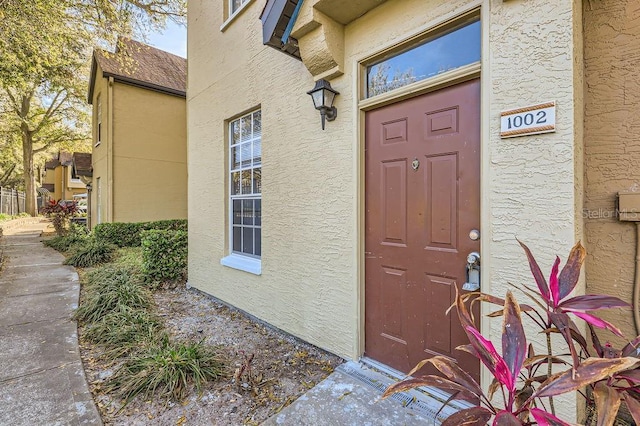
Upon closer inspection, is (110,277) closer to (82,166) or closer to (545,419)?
(545,419)

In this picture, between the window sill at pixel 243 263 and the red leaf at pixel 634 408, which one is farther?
the window sill at pixel 243 263

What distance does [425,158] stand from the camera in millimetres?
2561

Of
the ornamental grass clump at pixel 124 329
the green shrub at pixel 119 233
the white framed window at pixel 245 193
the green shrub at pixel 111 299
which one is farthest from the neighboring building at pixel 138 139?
the white framed window at pixel 245 193

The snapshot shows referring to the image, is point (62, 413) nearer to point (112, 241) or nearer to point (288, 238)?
point (288, 238)

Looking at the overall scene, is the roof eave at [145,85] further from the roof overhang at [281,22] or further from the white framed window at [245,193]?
the roof overhang at [281,22]

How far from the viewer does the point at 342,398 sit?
251 centimetres

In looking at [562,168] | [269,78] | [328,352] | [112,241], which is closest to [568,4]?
[562,168]

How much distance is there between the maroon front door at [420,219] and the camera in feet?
7.75

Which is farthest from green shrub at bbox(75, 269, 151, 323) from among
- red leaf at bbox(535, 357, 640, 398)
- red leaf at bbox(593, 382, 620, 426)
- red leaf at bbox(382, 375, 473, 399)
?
red leaf at bbox(593, 382, 620, 426)

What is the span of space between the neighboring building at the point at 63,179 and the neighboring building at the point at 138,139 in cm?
1577

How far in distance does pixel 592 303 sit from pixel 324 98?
2593mm

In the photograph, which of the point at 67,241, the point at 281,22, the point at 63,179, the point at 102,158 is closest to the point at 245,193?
the point at 281,22

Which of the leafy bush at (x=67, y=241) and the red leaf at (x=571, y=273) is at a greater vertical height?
the red leaf at (x=571, y=273)

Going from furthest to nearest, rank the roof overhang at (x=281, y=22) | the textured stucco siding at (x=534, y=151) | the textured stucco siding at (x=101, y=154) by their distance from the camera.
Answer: the textured stucco siding at (x=101, y=154), the roof overhang at (x=281, y=22), the textured stucco siding at (x=534, y=151)
